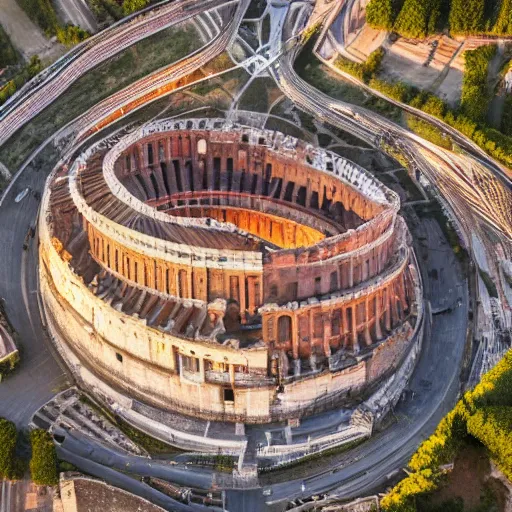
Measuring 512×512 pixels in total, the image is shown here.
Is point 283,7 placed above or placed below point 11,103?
above

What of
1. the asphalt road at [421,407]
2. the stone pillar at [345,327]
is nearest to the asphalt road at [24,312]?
the asphalt road at [421,407]

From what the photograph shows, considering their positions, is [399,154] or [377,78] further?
[377,78]

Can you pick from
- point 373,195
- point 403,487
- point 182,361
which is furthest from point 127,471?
point 373,195

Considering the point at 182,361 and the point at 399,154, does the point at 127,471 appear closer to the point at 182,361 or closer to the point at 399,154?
the point at 182,361

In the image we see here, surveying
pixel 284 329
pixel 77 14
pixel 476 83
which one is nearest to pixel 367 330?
pixel 284 329

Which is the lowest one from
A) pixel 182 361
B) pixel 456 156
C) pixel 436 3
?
pixel 182 361

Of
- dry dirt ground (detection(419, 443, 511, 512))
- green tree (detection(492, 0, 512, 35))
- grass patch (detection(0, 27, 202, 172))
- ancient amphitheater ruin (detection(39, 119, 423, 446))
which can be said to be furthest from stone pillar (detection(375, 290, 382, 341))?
grass patch (detection(0, 27, 202, 172))
